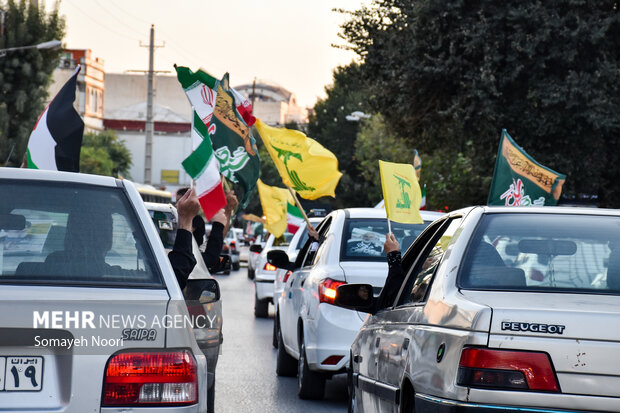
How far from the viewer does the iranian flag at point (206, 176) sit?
10.8 meters

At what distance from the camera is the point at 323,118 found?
73.2m

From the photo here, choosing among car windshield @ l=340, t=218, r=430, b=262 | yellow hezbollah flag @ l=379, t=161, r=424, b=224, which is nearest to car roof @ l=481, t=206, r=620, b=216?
yellow hezbollah flag @ l=379, t=161, r=424, b=224

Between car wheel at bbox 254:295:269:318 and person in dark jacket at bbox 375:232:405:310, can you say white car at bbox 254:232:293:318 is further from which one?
person in dark jacket at bbox 375:232:405:310

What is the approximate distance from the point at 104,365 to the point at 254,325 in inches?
590

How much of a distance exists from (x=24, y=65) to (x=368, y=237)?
43844mm

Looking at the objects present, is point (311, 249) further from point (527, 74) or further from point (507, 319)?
point (527, 74)

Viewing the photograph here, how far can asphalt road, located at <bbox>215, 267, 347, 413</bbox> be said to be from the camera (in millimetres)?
9852

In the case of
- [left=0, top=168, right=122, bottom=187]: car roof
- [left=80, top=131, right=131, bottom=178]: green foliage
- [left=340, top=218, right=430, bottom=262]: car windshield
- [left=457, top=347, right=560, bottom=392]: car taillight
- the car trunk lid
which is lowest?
[left=80, top=131, right=131, bottom=178]: green foliage

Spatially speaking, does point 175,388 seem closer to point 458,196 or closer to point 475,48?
point 475,48

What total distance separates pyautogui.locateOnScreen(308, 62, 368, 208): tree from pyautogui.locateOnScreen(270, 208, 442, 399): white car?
58043 millimetres

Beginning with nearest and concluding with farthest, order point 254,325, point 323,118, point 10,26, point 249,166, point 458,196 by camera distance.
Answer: point 249,166 < point 254,325 < point 458,196 < point 10,26 < point 323,118

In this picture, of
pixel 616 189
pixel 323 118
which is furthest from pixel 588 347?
pixel 323 118

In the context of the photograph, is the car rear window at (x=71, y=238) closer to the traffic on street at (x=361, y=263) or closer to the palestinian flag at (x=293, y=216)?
the traffic on street at (x=361, y=263)

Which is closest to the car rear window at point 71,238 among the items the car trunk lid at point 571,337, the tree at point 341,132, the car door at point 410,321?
the car door at point 410,321
